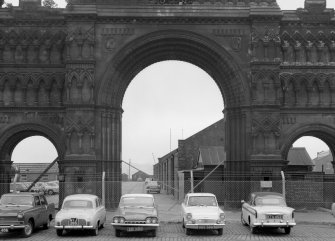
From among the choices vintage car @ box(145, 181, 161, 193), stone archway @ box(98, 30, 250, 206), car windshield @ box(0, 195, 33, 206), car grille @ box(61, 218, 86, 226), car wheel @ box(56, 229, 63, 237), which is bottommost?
vintage car @ box(145, 181, 161, 193)

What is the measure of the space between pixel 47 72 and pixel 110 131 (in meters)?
5.18

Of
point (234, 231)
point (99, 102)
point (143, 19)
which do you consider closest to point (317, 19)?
point (143, 19)

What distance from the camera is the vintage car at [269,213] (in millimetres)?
21891

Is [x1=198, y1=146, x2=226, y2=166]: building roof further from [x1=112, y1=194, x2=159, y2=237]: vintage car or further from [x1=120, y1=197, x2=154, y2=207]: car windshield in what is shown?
[x1=112, y1=194, x2=159, y2=237]: vintage car

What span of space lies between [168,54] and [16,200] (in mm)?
15677

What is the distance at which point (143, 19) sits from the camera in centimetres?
3312

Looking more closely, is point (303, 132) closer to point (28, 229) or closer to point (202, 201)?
point (202, 201)

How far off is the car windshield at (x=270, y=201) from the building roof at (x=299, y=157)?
21602 mm

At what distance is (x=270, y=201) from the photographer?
23234mm

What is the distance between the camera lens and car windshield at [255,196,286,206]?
2311 centimetres

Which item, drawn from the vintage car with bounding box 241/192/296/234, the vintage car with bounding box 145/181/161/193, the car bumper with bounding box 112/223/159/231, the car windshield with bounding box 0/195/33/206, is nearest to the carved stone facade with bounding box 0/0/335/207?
the vintage car with bounding box 241/192/296/234

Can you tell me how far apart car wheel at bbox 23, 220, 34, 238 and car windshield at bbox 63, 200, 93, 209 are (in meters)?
1.48

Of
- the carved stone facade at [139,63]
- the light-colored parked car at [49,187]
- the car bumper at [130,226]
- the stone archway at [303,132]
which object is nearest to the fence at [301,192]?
the carved stone facade at [139,63]

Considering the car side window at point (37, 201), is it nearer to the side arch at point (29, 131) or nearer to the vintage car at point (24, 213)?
the vintage car at point (24, 213)
